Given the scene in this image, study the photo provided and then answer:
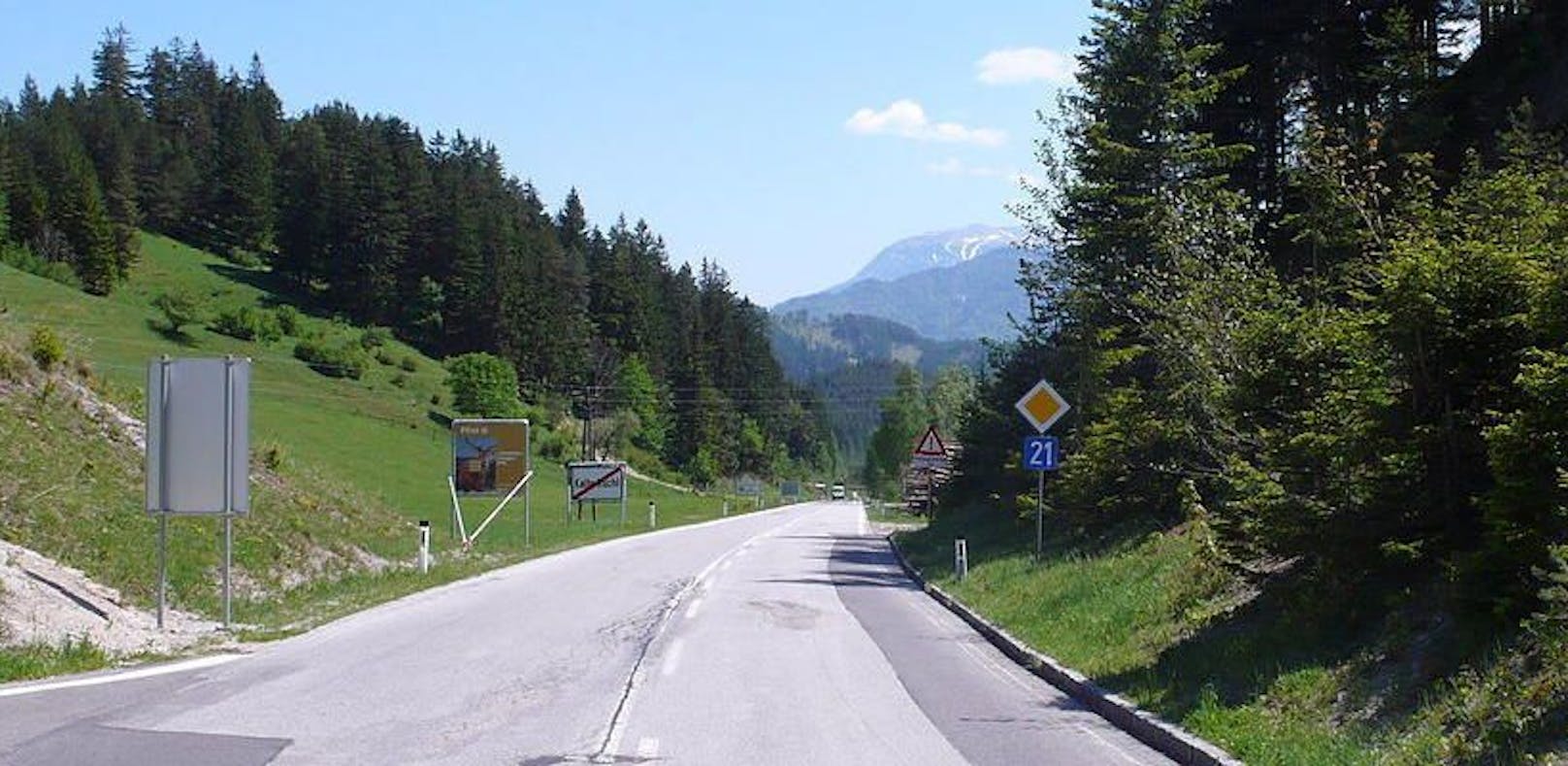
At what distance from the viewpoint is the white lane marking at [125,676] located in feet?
40.6

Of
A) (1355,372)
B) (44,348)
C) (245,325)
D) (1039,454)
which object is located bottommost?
(1039,454)

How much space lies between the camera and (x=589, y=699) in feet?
42.3

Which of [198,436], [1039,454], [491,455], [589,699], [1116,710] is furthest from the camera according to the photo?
[491,455]

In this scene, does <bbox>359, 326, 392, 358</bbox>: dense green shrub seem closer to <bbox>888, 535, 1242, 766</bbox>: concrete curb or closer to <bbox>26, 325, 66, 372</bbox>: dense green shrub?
<bbox>26, 325, 66, 372</bbox>: dense green shrub

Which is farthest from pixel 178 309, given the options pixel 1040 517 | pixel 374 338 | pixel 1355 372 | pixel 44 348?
pixel 1355 372

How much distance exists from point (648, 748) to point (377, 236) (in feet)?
370

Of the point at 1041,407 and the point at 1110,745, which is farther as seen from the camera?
the point at 1041,407

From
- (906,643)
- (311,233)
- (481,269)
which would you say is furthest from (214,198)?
(906,643)

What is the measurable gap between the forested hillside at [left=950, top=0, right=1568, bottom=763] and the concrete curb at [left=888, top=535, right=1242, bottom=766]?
0.30 metres

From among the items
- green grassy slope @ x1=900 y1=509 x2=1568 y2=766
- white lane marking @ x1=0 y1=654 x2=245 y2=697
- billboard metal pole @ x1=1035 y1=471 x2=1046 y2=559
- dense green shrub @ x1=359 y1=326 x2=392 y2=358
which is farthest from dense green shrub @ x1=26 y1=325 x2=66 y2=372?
dense green shrub @ x1=359 y1=326 x2=392 y2=358

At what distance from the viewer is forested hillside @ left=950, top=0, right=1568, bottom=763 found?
939cm

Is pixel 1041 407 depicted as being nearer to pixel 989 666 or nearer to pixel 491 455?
pixel 989 666

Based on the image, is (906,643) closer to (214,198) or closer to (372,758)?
(372,758)

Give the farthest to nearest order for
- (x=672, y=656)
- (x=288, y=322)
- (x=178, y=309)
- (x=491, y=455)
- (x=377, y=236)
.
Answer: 1. (x=377, y=236)
2. (x=288, y=322)
3. (x=178, y=309)
4. (x=491, y=455)
5. (x=672, y=656)
